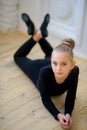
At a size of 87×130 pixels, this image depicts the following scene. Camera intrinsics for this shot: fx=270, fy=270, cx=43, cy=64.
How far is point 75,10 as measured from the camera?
2.11m

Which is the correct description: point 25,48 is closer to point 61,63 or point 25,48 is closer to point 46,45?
point 46,45

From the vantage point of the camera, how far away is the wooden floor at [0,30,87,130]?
1.43 m

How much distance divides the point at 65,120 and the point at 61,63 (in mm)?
301

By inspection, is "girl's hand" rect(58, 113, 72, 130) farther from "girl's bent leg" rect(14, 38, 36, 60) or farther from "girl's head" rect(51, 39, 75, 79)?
"girl's bent leg" rect(14, 38, 36, 60)

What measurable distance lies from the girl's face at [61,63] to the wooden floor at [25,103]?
26cm

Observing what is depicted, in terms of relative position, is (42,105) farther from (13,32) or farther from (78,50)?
(13,32)

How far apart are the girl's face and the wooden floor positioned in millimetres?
260

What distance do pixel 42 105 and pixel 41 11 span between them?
1056mm

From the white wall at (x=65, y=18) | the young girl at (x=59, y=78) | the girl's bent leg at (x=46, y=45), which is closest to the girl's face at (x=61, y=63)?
the young girl at (x=59, y=78)

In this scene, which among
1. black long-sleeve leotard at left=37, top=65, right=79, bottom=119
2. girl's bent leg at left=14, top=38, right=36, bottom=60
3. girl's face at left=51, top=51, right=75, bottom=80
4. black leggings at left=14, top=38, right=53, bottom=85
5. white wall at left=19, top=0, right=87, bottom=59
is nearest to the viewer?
girl's face at left=51, top=51, right=75, bottom=80

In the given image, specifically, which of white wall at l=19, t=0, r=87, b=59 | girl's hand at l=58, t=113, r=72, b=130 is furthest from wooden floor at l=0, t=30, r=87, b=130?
white wall at l=19, t=0, r=87, b=59

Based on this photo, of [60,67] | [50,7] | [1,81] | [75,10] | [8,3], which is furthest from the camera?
[8,3]

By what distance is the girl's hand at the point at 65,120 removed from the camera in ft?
4.57

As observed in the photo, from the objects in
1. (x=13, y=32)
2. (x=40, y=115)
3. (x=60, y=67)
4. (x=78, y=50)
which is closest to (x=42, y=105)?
(x=40, y=115)
